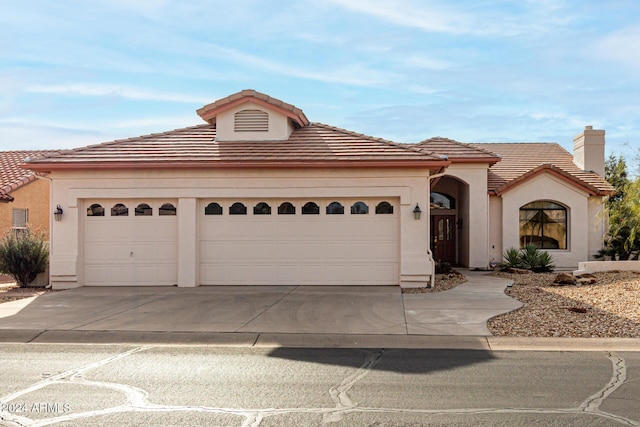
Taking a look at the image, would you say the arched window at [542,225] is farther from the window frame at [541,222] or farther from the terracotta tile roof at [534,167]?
the terracotta tile roof at [534,167]

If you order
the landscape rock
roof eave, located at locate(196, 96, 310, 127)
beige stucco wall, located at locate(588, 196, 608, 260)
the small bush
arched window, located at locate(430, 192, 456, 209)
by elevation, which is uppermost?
roof eave, located at locate(196, 96, 310, 127)

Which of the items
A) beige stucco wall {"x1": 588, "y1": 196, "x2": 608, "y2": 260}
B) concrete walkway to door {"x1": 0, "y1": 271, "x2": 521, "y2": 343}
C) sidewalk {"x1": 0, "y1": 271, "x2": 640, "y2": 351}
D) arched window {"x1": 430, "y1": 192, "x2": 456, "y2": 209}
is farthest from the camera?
arched window {"x1": 430, "y1": 192, "x2": 456, "y2": 209}

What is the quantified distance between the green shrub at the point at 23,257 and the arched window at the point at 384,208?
931 cm

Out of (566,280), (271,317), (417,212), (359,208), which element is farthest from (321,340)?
(566,280)

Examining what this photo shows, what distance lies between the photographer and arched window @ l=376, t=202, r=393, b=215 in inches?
629

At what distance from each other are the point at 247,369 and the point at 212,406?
5.54ft

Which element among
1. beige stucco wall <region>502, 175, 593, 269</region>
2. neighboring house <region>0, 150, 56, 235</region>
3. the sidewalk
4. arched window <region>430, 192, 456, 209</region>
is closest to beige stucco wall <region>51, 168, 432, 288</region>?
the sidewalk

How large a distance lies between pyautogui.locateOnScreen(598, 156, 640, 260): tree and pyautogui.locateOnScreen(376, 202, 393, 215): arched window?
624 centimetres

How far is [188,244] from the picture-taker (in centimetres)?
1592

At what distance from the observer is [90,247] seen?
16.2 m

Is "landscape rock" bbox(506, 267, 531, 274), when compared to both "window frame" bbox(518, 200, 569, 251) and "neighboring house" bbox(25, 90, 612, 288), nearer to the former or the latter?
"window frame" bbox(518, 200, 569, 251)

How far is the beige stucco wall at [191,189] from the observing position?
51.8 feet

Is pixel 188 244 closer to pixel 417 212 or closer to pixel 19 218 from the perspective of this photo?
pixel 417 212

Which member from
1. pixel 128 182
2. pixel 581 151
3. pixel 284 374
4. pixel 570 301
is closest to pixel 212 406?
pixel 284 374
